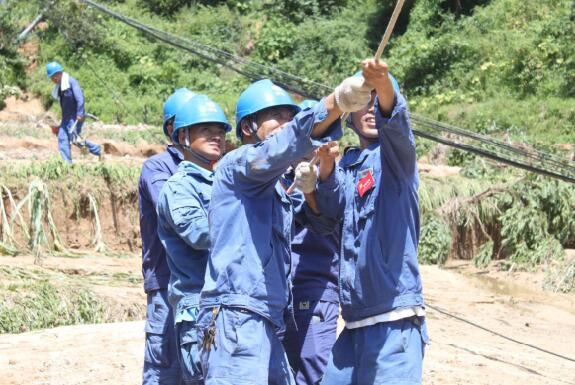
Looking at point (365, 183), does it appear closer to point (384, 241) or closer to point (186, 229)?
point (384, 241)

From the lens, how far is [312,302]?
15.3ft

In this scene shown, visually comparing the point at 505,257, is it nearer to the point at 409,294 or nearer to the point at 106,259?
the point at 106,259

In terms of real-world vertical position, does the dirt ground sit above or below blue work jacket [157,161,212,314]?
below

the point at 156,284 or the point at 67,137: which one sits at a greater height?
the point at 67,137

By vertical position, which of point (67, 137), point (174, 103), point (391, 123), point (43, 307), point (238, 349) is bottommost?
point (43, 307)

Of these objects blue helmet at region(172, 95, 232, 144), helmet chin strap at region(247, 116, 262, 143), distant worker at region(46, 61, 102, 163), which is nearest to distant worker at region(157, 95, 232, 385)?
blue helmet at region(172, 95, 232, 144)

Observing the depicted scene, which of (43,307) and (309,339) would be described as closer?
(309,339)

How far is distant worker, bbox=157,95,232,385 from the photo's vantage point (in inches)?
165

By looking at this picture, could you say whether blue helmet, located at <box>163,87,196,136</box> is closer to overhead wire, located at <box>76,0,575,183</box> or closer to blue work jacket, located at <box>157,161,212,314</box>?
blue work jacket, located at <box>157,161,212,314</box>

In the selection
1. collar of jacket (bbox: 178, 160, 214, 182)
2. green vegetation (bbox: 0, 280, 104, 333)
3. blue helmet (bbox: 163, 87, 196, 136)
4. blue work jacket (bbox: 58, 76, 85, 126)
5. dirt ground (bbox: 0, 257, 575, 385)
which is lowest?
dirt ground (bbox: 0, 257, 575, 385)

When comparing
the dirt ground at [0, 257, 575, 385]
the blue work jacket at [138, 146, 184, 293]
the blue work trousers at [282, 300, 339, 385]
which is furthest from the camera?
the dirt ground at [0, 257, 575, 385]

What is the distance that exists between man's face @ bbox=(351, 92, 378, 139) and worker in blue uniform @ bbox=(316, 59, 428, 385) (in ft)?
0.40

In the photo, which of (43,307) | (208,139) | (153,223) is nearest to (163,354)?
(153,223)

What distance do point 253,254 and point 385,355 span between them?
24.2 inches
